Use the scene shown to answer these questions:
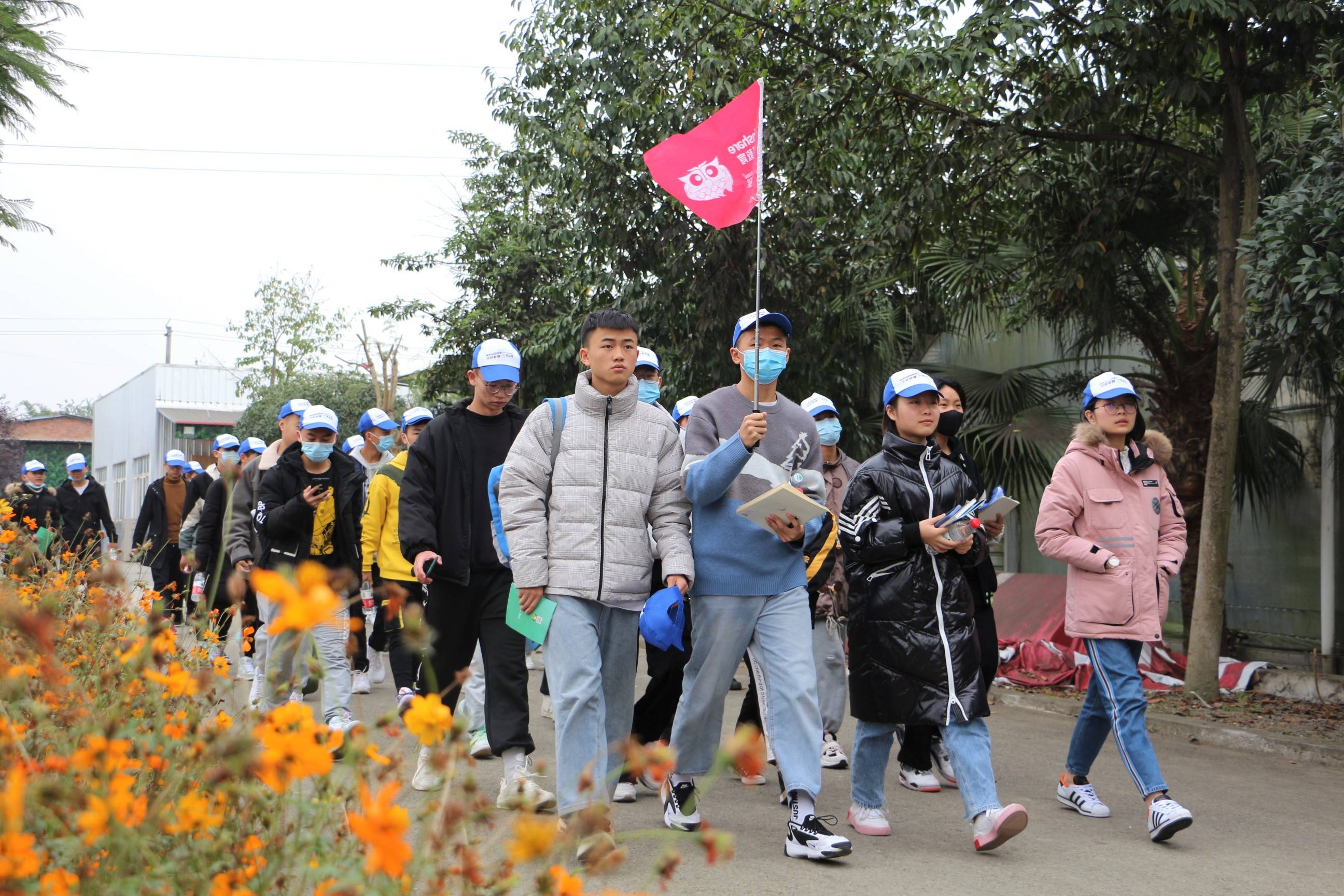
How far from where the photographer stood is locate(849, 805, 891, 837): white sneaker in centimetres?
541

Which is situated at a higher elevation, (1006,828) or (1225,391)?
(1225,391)

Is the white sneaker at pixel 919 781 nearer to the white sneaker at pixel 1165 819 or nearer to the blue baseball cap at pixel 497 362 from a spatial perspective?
the white sneaker at pixel 1165 819

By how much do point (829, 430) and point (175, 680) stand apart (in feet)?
18.0

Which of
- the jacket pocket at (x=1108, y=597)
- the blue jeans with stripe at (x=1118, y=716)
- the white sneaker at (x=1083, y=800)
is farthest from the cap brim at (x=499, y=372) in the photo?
the white sneaker at (x=1083, y=800)

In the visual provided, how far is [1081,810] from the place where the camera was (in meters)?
6.00

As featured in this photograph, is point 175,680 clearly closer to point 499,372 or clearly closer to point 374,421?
point 499,372

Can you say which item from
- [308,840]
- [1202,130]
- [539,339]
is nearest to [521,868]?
[308,840]

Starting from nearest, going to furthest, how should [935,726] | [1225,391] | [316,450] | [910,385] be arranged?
[910,385] < [935,726] < [316,450] < [1225,391]

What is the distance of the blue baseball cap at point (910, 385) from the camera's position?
5.50m

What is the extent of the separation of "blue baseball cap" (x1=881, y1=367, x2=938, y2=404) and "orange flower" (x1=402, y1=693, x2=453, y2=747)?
379 centimetres

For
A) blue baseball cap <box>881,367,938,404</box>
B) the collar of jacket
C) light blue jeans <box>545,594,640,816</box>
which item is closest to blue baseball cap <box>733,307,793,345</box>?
blue baseball cap <box>881,367,938,404</box>

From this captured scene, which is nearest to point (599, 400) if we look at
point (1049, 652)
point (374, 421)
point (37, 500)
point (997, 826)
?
point (997, 826)

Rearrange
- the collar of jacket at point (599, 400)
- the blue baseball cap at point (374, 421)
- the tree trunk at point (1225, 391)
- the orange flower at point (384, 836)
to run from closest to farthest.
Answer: the orange flower at point (384, 836)
the collar of jacket at point (599, 400)
the tree trunk at point (1225, 391)
the blue baseball cap at point (374, 421)

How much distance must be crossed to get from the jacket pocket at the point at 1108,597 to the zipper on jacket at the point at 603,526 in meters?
2.28
